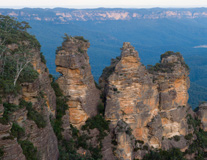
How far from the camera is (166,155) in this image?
29953 mm

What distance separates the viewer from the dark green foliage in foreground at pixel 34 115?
17344 millimetres

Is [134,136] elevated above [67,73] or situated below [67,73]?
below

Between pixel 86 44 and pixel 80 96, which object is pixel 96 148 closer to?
pixel 80 96

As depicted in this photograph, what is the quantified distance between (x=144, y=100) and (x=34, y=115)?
14.7 m

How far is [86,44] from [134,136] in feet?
38.8

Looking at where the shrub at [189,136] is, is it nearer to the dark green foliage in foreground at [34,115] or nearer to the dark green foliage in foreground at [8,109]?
the dark green foliage in foreground at [34,115]

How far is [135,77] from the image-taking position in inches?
1101

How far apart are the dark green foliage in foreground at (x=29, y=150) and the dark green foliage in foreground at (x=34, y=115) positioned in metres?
1.68

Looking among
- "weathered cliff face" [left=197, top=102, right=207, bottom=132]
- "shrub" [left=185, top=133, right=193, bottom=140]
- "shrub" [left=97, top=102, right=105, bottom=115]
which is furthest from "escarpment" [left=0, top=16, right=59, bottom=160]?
"weathered cliff face" [left=197, top=102, right=207, bottom=132]

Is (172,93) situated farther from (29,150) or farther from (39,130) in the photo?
(29,150)

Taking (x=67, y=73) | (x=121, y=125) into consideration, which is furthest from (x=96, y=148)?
(x=67, y=73)

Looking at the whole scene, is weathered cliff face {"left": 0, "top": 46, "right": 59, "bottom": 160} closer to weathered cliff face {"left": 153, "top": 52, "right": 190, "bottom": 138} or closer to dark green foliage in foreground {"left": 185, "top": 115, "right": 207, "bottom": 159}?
weathered cliff face {"left": 153, "top": 52, "right": 190, "bottom": 138}

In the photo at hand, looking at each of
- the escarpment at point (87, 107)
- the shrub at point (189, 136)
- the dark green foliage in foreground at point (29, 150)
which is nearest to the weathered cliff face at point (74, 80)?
the escarpment at point (87, 107)

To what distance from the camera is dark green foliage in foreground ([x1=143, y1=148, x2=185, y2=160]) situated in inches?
1123
